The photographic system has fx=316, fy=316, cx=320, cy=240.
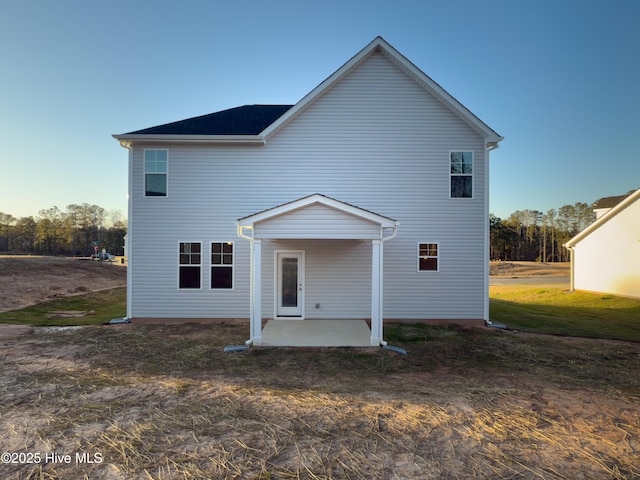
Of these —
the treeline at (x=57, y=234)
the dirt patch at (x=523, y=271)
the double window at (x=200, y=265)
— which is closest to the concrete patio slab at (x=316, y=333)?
the double window at (x=200, y=265)

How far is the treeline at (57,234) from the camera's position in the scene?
5831 centimetres

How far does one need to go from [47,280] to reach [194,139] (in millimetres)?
17937

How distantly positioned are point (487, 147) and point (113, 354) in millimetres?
12821

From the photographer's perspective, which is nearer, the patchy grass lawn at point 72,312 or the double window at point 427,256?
the double window at point 427,256

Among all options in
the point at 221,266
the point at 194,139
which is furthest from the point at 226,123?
the point at 221,266

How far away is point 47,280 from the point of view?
20.7m

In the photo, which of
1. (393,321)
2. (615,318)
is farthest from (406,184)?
(615,318)

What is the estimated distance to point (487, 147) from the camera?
10977mm

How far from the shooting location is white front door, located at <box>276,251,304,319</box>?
36.2 ft

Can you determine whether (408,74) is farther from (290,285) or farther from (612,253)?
(612,253)

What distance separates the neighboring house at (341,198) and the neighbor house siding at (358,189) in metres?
0.03

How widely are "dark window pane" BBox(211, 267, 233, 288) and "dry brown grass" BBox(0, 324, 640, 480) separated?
2.98 m

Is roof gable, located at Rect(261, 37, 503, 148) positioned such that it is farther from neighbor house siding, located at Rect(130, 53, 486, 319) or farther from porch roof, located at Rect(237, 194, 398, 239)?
porch roof, located at Rect(237, 194, 398, 239)

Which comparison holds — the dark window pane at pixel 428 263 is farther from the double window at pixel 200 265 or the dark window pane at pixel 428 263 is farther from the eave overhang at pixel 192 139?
the eave overhang at pixel 192 139
